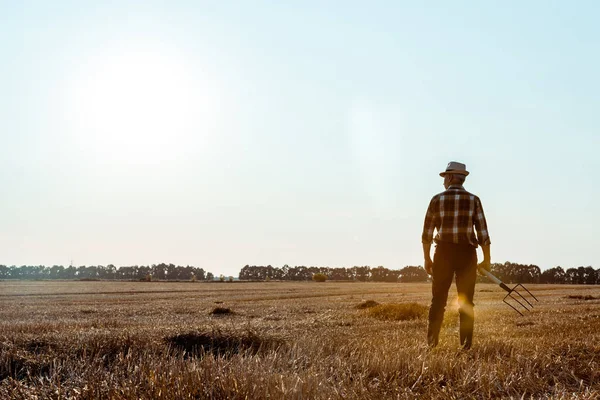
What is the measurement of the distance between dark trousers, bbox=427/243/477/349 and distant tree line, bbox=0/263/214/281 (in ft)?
486

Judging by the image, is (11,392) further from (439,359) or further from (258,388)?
(439,359)

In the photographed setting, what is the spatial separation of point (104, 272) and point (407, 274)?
278ft

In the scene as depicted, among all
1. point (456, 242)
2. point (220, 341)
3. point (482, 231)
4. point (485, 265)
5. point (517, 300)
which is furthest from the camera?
point (517, 300)

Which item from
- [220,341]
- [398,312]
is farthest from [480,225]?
[398,312]

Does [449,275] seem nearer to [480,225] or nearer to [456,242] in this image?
[456,242]

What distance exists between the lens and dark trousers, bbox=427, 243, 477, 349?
6.78 metres

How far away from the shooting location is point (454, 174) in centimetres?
698

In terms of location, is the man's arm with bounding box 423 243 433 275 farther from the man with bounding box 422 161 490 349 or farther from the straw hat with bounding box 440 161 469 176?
the straw hat with bounding box 440 161 469 176

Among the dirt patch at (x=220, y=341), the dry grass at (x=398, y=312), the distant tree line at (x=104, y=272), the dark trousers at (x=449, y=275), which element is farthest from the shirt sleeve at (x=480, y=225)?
the distant tree line at (x=104, y=272)

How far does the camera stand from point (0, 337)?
6273 millimetres

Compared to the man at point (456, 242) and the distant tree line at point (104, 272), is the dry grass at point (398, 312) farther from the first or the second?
the distant tree line at point (104, 272)

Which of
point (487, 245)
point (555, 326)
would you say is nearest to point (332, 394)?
point (487, 245)

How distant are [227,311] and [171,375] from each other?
12802mm

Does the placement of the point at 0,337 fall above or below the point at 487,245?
below
